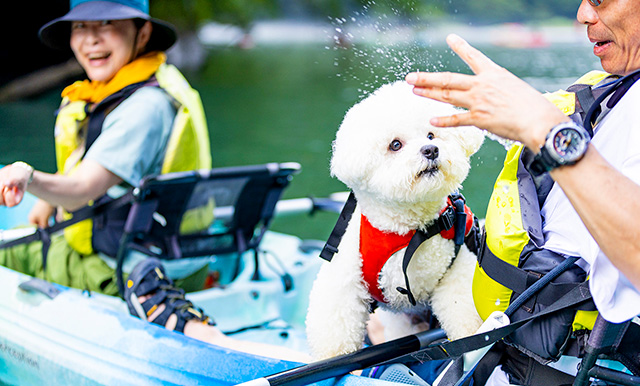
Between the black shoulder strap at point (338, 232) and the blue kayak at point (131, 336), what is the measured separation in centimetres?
31

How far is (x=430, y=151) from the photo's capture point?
1.36 m

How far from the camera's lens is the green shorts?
2.51 m

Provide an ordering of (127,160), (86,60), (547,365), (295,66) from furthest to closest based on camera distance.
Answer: (295,66), (86,60), (127,160), (547,365)

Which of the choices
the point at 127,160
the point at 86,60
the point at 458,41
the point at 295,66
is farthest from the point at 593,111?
the point at 295,66

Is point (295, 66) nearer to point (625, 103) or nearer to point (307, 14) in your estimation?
point (307, 14)

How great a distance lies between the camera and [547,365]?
1.37 m

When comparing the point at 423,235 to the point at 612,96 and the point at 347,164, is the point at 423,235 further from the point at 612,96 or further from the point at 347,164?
the point at 612,96

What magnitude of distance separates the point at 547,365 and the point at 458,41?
76cm

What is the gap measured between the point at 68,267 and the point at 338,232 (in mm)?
1467

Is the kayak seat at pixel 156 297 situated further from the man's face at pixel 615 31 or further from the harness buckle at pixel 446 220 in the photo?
the man's face at pixel 615 31

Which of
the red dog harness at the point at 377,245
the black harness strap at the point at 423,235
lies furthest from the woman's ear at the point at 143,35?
the black harness strap at the point at 423,235

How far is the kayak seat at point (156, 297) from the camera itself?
2.15m

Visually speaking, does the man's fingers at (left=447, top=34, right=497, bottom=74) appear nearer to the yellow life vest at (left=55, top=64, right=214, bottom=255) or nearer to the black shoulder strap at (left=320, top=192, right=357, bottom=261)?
the black shoulder strap at (left=320, top=192, right=357, bottom=261)

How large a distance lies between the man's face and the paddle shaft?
0.82 m
